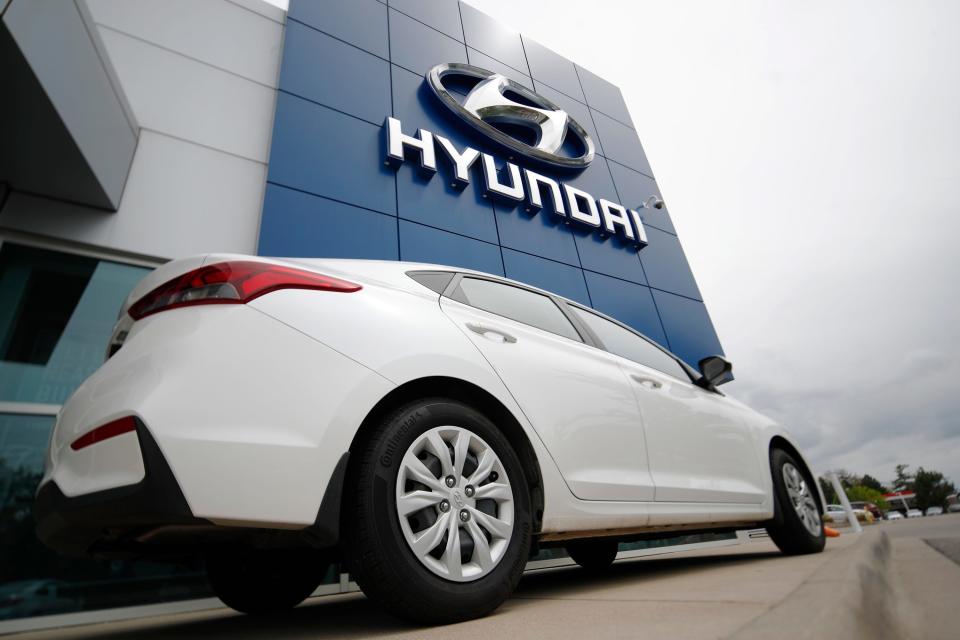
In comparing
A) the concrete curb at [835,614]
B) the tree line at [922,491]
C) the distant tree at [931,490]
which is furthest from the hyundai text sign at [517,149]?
the distant tree at [931,490]

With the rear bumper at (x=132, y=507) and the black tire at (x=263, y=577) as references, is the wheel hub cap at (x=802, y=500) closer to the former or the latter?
the black tire at (x=263, y=577)

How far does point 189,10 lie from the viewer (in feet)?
17.7

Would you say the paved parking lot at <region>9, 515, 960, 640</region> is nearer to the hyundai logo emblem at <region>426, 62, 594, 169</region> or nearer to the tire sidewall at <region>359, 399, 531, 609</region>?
the tire sidewall at <region>359, 399, 531, 609</region>

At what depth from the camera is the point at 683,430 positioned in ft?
8.41

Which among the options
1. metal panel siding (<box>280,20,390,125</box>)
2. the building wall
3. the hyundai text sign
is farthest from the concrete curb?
metal panel siding (<box>280,20,390,125</box>)

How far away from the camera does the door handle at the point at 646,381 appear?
2.48 m

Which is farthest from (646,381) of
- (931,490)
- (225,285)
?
(931,490)

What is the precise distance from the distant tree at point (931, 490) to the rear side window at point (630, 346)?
69.5m

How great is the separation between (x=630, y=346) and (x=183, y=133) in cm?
456

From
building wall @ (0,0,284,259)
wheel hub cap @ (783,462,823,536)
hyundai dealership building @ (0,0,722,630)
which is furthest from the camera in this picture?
building wall @ (0,0,284,259)

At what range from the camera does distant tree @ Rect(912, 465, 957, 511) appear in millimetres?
53406

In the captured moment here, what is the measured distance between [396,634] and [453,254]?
15.7 feet

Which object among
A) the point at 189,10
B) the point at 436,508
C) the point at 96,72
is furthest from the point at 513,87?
the point at 436,508

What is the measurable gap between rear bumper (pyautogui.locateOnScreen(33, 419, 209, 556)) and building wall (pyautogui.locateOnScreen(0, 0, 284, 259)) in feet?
11.2
